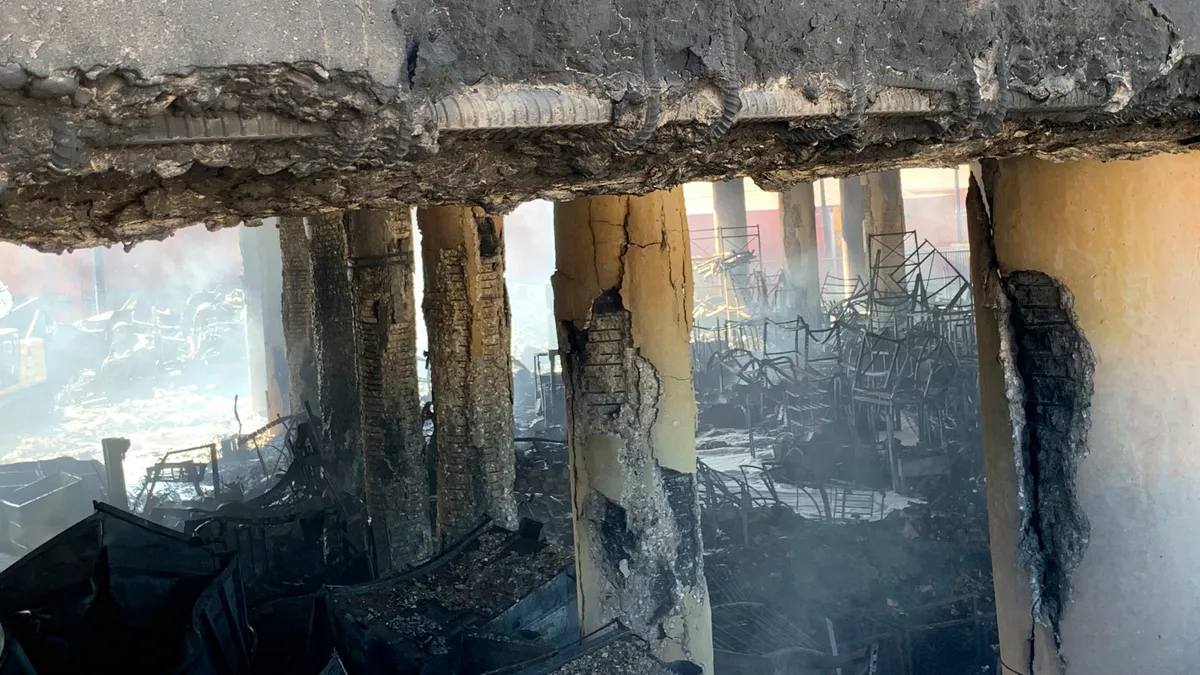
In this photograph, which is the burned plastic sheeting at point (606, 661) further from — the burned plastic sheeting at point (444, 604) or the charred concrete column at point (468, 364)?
the charred concrete column at point (468, 364)

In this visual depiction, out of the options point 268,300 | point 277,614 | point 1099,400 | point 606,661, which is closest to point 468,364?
point 277,614

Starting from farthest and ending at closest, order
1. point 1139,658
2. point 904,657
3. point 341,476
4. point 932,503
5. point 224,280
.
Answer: point 224,280 < point 341,476 < point 932,503 < point 904,657 < point 1139,658

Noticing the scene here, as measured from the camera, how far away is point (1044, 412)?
113 inches

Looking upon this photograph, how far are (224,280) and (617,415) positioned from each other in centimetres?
2279

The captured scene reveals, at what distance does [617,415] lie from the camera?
4.53m

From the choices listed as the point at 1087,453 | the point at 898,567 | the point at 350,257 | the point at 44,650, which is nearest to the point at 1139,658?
the point at 1087,453

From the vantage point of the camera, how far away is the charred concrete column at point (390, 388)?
7.80 meters

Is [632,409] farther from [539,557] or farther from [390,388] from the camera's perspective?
[390,388]

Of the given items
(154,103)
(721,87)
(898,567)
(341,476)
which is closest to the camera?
(154,103)

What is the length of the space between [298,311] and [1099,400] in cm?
1149

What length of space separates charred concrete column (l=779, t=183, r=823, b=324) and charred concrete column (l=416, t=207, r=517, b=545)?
10.5 metres

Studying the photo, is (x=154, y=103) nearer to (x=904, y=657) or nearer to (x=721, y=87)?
(x=721, y=87)

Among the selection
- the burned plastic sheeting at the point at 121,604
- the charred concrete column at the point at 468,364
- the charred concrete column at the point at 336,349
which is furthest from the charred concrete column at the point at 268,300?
the burned plastic sheeting at the point at 121,604

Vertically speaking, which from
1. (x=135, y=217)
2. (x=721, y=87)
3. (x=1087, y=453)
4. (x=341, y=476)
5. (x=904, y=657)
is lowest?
(x=904, y=657)
